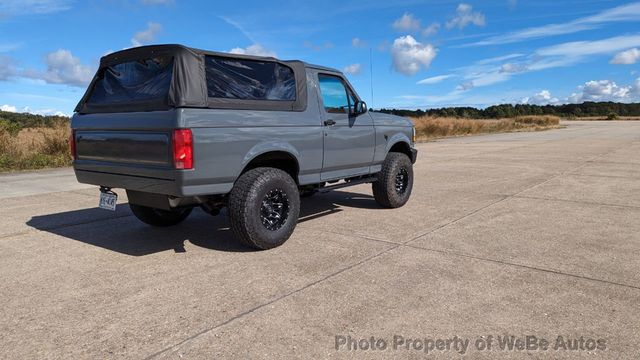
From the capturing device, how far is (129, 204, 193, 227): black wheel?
5.95m

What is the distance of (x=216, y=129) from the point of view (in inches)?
174

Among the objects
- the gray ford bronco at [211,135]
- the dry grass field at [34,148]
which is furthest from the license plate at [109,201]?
the dry grass field at [34,148]

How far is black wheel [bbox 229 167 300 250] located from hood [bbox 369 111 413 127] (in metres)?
2.12

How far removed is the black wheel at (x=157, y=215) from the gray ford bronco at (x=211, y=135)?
17 mm

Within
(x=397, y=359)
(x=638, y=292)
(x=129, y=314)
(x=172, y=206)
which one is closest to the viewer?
(x=397, y=359)

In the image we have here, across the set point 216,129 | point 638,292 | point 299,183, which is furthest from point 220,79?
point 638,292

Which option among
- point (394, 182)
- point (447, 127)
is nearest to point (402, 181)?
point (394, 182)

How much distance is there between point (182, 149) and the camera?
420cm

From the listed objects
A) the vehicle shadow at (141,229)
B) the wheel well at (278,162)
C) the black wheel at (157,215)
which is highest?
the wheel well at (278,162)

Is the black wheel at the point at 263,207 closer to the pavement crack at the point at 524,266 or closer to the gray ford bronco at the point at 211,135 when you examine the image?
the gray ford bronco at the point at 211,135

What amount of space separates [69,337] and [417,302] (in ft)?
7.94

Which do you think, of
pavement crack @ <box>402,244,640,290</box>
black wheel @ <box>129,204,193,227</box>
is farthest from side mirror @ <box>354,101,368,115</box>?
black wheel @ <box>129,204,193,227</box>

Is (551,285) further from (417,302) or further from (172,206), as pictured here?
(172,206)

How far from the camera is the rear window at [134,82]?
4598 mm
